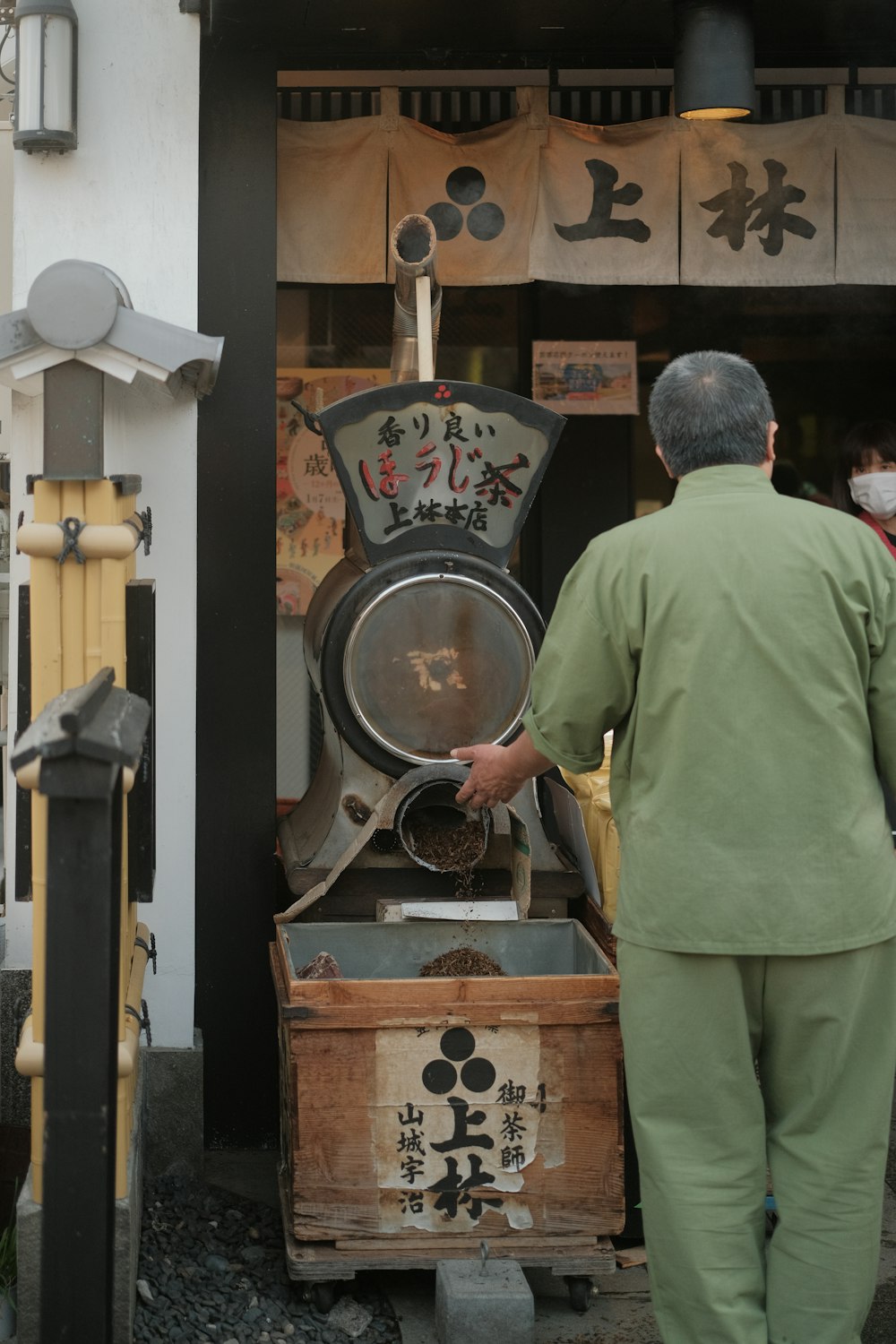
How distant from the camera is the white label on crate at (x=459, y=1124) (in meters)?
5.15

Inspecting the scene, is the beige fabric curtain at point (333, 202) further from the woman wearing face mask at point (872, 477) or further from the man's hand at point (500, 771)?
the man's hand at point (500, 771)

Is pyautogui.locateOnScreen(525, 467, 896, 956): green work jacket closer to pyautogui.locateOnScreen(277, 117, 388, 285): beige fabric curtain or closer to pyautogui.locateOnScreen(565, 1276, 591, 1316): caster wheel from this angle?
pyautogui.locateOnScreen(565, 1276, 591, 1316): caster wheel

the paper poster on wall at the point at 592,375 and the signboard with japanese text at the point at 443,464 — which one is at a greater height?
the paper poster on wall at the point at 592,375

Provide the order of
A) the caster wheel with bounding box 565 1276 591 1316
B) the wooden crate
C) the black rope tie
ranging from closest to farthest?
1. the black rope tie
2. the wooden crate
3. the caster wheel with bounding box 565 1276 591 1316

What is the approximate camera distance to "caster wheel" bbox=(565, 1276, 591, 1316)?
5281mm

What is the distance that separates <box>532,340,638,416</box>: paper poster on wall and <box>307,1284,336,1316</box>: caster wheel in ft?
18.2

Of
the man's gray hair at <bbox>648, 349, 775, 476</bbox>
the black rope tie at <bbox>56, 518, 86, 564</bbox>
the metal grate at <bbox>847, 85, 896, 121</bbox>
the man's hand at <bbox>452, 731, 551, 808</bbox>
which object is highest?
the metal grate at <bbox>847, 85, 896, 121</bbox>

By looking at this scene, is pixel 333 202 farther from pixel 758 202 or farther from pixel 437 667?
pixel 437 667

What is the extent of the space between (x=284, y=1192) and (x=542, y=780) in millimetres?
2811

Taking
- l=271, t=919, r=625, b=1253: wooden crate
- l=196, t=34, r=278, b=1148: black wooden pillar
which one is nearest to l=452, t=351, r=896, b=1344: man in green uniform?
l=271, t=919, r=625, b=1253: wooden crate

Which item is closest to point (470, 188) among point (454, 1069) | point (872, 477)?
point (872, 477)

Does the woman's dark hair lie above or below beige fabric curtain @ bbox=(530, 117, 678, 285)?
below

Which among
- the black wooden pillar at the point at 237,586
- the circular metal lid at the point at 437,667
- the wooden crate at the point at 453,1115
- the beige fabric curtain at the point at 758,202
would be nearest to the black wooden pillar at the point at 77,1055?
the wooden crate at the point at 453,1115

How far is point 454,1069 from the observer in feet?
17.0
